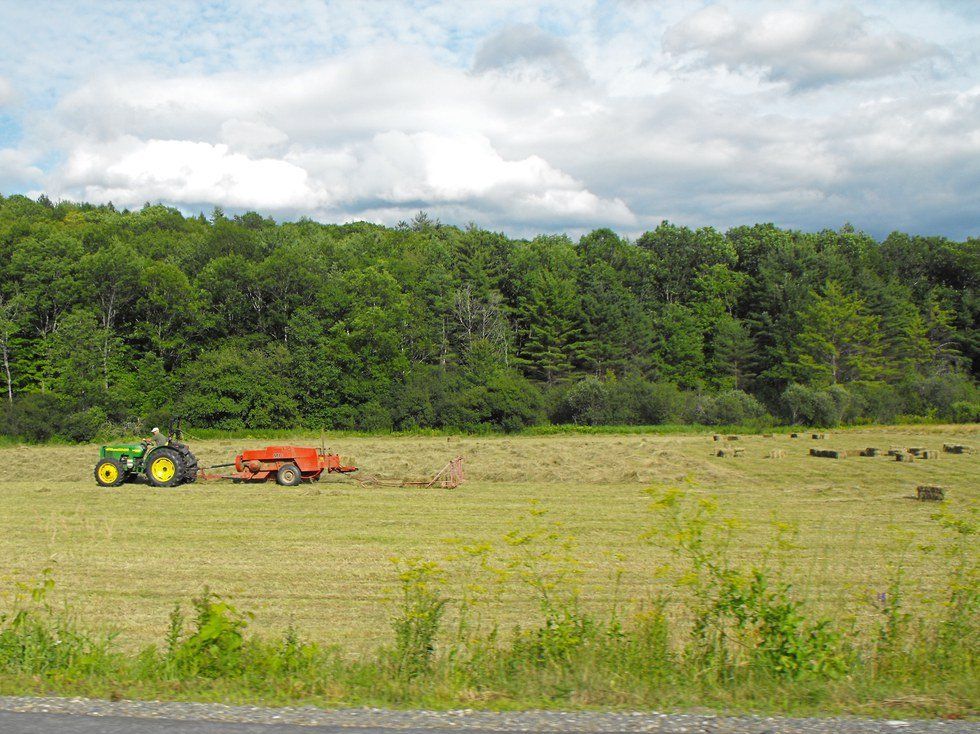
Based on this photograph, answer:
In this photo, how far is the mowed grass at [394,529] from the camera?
1079 centimetres

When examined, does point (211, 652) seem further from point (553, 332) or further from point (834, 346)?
point (834, 346)

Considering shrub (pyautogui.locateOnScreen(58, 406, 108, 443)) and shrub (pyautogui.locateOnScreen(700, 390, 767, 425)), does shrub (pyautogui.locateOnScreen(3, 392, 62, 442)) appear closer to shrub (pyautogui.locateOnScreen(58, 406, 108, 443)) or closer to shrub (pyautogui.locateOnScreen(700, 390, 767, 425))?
shrub (pyautogui.locateOnScreen(58, 406, 108, 443))

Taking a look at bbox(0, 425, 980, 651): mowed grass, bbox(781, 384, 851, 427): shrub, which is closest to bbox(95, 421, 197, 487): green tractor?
bbox(0, 425, 980, 651): mowed grass

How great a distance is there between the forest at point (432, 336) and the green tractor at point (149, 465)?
2116 centimetres

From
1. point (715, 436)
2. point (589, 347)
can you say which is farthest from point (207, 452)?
point (589, 347)

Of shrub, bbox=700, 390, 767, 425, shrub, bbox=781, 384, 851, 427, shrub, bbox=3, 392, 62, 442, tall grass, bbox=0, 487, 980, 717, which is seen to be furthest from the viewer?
shrub, bbox=700, 390, 767, 425

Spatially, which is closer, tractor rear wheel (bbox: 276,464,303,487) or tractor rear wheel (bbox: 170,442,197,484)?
tractor rear wheel (bbox: 170,442,197,484)

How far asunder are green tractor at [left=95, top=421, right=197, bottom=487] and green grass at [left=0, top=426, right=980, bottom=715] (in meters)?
0.61

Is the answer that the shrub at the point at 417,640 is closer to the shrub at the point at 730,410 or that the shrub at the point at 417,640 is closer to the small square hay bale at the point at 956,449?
the small square hay bale at the point at 956,449

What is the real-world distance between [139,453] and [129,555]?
9714 millimetres

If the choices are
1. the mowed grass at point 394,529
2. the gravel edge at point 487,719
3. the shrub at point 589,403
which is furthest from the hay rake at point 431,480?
the shrub at point 589,403

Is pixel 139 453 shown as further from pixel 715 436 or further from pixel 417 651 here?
pixel 715 436

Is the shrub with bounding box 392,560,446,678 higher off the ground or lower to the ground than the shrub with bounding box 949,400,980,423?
lower

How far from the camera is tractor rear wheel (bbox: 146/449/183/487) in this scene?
2208 cm
